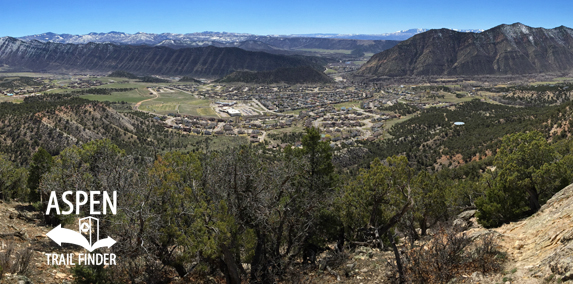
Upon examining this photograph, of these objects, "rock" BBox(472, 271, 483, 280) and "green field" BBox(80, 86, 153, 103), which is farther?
"green field" BBox(80, 86, 153, 103)

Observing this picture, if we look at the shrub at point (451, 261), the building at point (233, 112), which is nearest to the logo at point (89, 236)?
the shrub at point (451, 261)

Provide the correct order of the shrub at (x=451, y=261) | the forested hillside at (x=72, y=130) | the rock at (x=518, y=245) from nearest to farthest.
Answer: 1. the shrub at (x=451, y=261)
2. the rock at (x=518, y=245)
3. the forested hillside at (x=72, y=130)

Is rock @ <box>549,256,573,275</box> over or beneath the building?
over

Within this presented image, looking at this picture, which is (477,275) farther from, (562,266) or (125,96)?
(125,96)

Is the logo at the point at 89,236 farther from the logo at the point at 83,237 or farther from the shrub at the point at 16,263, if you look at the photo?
the shrub at the point at 16,263

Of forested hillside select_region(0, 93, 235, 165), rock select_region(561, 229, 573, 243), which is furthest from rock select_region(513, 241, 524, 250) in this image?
forested hillside select_region(0, 93, 235, 165)

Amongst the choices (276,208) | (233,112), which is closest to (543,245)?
(276,208)

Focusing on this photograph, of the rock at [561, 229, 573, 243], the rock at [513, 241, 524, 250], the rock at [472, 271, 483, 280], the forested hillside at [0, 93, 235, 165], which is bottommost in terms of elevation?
the forested hillside at [0, 93, 235, 165]

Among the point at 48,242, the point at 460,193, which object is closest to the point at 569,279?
the point at 460,193

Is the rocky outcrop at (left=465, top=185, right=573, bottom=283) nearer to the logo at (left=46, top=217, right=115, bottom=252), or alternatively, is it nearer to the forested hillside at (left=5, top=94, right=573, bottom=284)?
the forested hillside at (left=5, top=94, right=573, bottom=284)
